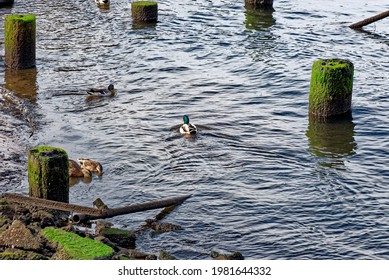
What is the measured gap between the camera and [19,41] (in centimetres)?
2062

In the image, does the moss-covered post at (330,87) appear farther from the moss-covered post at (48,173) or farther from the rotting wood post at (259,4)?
the rotting wood post at (259,4)

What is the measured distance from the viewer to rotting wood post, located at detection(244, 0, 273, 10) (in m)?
27.4

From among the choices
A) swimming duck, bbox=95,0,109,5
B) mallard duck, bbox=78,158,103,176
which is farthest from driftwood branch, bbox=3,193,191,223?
swimming duck, bbox=95,0,109,5

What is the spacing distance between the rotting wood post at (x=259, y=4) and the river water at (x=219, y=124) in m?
0.34

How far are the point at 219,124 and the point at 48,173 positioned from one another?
5.70 meters

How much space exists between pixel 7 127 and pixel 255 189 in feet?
17.5

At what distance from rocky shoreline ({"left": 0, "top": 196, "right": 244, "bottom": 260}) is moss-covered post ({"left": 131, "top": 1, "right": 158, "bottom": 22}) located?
1392 cm

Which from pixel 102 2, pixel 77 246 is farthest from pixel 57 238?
pixel 102 2

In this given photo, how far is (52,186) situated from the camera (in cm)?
1224

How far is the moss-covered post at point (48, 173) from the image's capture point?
12102mm

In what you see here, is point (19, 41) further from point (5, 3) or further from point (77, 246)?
point (77, 246)

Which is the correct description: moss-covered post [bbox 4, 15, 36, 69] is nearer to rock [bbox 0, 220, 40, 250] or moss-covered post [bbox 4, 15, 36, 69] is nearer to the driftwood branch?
the driftwood branch

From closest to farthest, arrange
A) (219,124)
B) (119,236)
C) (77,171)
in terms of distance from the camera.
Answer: (119,236) → (77,171) → (219,124)

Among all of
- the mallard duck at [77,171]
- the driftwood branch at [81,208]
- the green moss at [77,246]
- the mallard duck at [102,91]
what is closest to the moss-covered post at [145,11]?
the mallard duck at [102,91]
